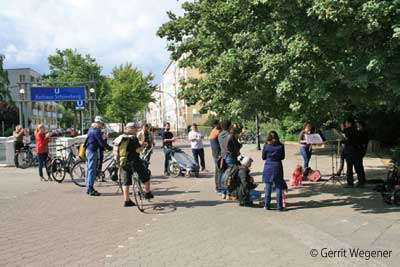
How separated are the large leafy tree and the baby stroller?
4.69 m

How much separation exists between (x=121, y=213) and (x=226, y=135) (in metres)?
2.88

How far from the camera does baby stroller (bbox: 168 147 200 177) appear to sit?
13727 mm

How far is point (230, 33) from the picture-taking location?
938cm

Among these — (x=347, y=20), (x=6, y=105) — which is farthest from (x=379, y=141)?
(x=6, y=105)

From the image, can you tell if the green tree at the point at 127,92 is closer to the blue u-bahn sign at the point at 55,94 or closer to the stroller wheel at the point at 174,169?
the blue u-bahn sign at the point at 55,94

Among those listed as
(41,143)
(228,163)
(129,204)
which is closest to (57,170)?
(41,143)

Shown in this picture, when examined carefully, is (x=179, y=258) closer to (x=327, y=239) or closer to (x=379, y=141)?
(x=327, y=239)

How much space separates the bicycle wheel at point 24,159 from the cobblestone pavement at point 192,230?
749 centimetres

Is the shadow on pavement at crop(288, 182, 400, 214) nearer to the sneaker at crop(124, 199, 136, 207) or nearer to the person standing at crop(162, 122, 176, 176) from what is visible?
the sneaker at crop(124, 199, 136, 207)

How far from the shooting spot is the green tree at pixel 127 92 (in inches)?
2031

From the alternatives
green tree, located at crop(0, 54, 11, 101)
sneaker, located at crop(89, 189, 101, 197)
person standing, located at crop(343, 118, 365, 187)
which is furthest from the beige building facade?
person standing, located at crop(343, 118, 365, 187)

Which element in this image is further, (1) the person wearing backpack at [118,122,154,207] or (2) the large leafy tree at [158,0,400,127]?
(1) the person wearing backpack at [118,122,154,207]

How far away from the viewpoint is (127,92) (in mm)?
51688

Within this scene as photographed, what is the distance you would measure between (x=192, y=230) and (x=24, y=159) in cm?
1307
